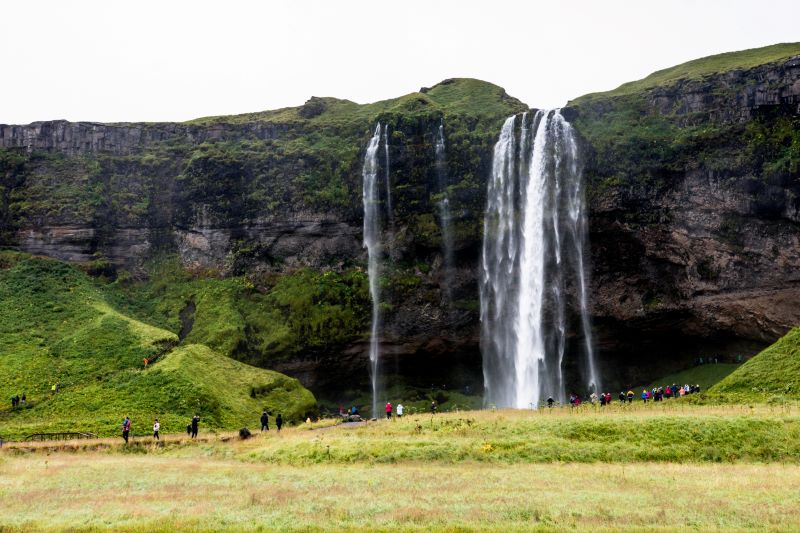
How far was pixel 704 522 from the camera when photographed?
17.1 metres

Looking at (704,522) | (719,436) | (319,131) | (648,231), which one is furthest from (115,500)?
(319,131)

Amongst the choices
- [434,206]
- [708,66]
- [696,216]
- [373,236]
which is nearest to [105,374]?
[373,236]

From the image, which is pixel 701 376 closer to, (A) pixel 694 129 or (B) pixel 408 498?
(A) pixel 694 129

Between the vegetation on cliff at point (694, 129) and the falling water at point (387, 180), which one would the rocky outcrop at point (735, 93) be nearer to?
the vegetation on cliff at point (694, 129)

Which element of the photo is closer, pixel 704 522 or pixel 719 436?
pixel 704 522

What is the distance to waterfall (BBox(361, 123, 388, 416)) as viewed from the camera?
64.8 m

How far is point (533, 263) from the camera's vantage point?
2458 inches

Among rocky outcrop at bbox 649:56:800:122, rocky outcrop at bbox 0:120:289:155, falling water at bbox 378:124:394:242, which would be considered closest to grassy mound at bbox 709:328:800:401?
rocky outcrop at bbox 649:56:800:122

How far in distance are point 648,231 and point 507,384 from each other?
18225 mm

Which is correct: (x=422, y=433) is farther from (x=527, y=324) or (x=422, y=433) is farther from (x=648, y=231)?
(x=648, y=231)

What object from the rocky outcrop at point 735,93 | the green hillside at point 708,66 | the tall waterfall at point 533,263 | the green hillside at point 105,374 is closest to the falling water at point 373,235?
the tall waterfall at point 533,263

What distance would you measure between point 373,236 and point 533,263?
16.0 metres

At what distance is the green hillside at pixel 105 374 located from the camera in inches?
1785

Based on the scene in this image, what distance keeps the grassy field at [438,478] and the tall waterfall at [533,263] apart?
24199mm
